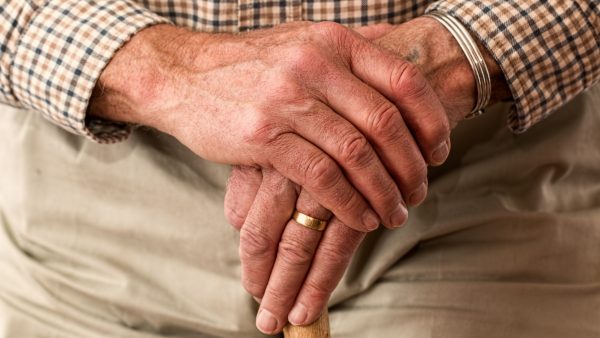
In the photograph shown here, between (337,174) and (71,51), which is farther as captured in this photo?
(71,51)

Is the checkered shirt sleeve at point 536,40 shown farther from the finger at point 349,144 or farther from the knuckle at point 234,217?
the knuckle at point 234,217

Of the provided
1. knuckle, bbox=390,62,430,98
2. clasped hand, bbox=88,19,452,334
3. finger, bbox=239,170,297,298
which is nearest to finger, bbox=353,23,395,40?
clasped hand, bbox=88,19,452,334

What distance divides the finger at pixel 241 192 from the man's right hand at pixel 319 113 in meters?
0.03

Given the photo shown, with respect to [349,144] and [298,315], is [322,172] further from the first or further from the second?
[298,315]

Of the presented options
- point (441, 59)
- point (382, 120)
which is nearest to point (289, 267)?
point (382, 120)

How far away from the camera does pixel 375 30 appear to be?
1.09m

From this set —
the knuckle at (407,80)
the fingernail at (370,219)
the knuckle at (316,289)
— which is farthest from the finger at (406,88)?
the knuckle at (316,289)

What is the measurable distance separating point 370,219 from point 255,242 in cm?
15

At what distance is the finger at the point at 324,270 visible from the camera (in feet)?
3.32

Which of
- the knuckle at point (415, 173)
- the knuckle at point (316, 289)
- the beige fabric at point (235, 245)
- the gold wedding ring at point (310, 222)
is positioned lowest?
the beige fabric at point (235, 245)

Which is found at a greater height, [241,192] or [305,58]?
[305,58]

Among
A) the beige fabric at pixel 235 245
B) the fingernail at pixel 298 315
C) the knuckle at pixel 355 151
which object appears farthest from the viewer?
the beige fabric at pixel 235 245

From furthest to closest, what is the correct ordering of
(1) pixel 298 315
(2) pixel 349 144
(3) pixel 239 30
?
1. (3) pixel 239 30
2. (1) pixel 298 315
3. (2) pixel 349 144

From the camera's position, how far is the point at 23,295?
123cm
